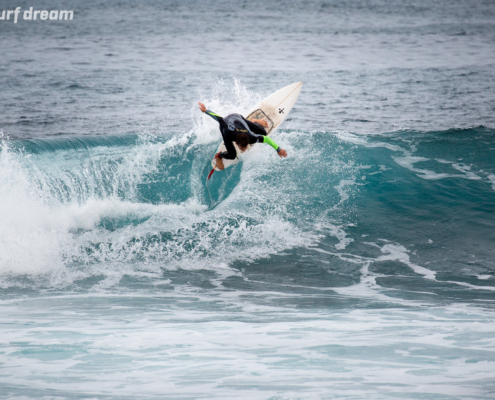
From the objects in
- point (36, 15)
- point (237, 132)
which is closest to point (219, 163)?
point (237, 132)

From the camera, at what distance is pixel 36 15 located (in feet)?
146

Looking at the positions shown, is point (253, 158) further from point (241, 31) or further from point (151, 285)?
point (241, 31)

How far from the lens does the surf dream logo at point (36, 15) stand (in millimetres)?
42844

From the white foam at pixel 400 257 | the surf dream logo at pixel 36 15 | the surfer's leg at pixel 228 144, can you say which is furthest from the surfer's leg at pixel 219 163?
the surf dream logo at pixel 36 15

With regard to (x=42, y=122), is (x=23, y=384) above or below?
below

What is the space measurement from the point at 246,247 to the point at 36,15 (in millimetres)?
45070

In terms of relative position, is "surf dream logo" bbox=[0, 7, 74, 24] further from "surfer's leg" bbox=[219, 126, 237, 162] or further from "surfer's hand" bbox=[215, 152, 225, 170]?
"surfer's leg" bbox=[219, 126, 237, 162]

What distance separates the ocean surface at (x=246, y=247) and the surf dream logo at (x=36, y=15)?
2523cm

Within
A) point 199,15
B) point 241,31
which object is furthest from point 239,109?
point 199,15

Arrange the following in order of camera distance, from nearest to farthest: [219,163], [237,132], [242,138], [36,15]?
[242,138]
[237,132]
[219,163]
[36,15]

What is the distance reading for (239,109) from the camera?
11633mm

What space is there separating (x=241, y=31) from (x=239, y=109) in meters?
28.7

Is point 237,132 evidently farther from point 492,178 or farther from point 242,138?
point 492,178

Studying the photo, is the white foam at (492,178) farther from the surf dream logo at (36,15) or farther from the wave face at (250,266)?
the surf dream logo at (36,15)
